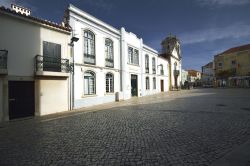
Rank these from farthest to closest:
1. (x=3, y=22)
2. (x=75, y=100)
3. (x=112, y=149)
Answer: (x=75, y=100) < (x=3, y=22) < (x=112, y=149)

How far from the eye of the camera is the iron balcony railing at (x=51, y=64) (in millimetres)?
11898

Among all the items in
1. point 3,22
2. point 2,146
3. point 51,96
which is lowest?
point 2,146

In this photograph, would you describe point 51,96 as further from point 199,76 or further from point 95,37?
point 199,76

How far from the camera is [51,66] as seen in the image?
12.5 metres

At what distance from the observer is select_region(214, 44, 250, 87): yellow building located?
45.5 meters

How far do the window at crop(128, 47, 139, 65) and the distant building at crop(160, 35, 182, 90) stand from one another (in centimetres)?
1575

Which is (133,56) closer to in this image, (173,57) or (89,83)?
(89,83)

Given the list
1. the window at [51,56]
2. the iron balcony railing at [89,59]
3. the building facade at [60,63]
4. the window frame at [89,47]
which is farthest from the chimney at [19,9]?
the iron balcony railing at [89,59]

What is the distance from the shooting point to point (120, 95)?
19.9 metres

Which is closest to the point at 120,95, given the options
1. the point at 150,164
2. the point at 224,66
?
the point at 150,164

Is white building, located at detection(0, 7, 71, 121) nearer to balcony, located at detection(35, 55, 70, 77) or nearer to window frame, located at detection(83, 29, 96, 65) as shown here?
balcony, located at detection(35, 55, 70, 77)

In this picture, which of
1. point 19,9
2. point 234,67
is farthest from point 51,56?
point 234,67

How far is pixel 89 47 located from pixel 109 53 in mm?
3182

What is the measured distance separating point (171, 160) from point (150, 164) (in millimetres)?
549
